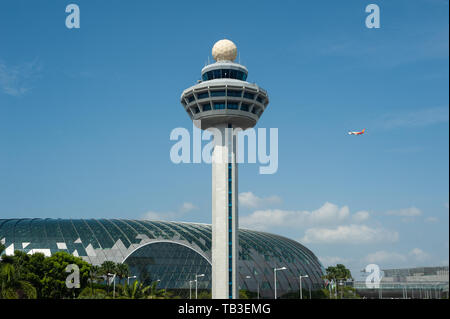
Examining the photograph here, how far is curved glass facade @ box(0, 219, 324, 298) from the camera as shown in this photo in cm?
9338

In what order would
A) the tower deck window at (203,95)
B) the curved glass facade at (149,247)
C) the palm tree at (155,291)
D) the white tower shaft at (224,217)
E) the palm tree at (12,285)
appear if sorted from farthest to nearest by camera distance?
the curved glass facade at (149,247), the tower deck window at (203,95), the palm tree at (155,291), the white tower shaft at (224,217), the palm tree at (12,285)

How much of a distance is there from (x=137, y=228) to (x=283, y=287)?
3522cm

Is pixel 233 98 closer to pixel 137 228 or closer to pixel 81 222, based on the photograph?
pixel 137 228

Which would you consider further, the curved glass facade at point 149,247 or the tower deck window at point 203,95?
the curved glass facade at point 149,247

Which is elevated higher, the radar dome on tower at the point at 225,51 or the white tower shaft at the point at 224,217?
the radar dome on tower at the point at 225,51

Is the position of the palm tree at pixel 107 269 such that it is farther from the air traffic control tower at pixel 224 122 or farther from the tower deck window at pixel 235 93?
the tower deck window at pixel 235 93

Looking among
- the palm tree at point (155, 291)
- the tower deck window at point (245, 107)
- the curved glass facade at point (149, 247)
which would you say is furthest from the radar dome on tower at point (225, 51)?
the palm tree at point (155, 291)

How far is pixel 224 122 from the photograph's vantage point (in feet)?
288

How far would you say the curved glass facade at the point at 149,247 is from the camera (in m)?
93.4

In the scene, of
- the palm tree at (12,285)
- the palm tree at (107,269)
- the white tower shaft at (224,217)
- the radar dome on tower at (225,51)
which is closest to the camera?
the palm tree at (12,285)

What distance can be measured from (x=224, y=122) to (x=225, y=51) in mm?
14272

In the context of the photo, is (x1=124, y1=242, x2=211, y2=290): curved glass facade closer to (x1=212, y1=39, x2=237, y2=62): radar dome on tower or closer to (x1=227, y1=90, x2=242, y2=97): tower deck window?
(x1=227, y1=90, x2=242, y2=97): tower deck window

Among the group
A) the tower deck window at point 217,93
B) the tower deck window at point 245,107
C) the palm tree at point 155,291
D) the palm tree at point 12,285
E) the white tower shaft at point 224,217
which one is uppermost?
the tower deck window at point 217,93

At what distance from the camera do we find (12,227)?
320 feet
